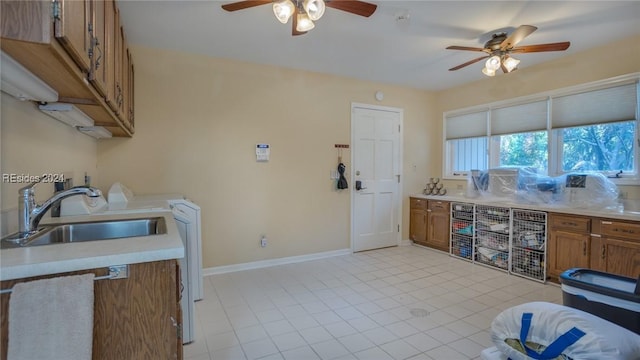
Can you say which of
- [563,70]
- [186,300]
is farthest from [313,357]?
[563,70]

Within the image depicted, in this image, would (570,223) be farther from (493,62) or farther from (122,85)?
(122,85)

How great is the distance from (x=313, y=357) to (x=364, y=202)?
114 inches

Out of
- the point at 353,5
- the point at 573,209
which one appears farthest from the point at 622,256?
the point at 353,5

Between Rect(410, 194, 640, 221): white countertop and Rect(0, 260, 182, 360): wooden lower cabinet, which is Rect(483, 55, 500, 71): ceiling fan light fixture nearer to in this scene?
Rect(410, 194, 640, 221): white countertop

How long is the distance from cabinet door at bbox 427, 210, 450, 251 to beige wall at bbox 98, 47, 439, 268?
53.4 inches

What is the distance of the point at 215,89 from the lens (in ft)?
12.3

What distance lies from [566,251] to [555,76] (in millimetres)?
2135

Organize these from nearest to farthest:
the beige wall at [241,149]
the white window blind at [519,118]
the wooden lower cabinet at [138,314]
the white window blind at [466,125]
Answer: the wooden lower cabinet at [138,314] → the beige wall at [241,149] → the white window blind at [519,118] → the white window blind at [466,125]

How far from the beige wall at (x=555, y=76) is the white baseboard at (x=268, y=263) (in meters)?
2.37

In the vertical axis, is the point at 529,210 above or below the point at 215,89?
below

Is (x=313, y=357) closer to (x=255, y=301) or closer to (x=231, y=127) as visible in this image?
(x=255, y=301)

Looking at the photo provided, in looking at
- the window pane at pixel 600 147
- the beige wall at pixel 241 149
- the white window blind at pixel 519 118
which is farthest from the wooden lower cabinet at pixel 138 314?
the white window blind at pixel 519 118

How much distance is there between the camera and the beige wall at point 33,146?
143 cm

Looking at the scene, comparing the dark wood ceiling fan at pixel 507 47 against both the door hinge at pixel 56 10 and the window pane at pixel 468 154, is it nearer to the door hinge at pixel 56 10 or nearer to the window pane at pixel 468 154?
the window pane at pixel 468 154
